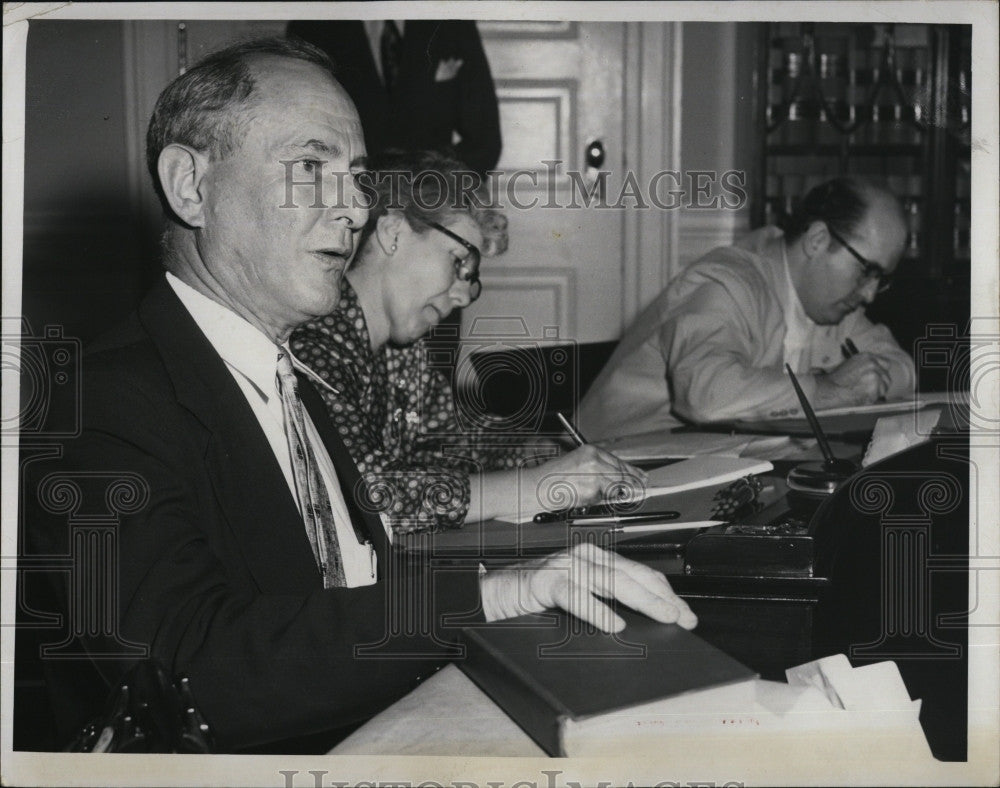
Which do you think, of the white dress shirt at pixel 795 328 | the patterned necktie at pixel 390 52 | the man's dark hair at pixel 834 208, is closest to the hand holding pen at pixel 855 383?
the white dress shirt at pixel 795 328

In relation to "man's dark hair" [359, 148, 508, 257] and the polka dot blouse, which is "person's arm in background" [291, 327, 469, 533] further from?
"man's dark hair" [359, 148, 508, 257]

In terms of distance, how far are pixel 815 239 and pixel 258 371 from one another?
133cm

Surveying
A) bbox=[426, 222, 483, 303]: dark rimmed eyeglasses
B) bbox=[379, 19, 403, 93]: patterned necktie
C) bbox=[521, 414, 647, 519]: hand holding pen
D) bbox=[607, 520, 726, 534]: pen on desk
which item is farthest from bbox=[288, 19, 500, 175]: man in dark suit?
bbox=[607, 520, 726, 534]: pen on desk

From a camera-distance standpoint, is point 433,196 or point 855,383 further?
point 855,383

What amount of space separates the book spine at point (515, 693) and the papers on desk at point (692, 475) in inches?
11.6

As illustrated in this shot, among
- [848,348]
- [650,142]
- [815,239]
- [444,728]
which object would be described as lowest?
[444,728]

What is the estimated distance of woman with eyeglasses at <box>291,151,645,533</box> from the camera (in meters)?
1.20

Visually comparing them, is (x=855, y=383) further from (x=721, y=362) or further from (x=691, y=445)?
(x=691, y=445)

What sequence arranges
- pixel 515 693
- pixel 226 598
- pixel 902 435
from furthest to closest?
pixel 902 435 < pixel 226 598 < pixel 515 693

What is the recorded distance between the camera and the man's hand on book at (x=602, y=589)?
0.90 metres

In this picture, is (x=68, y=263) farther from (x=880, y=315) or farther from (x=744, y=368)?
(x=880, y=315)

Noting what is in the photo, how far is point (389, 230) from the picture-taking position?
1.36 metres

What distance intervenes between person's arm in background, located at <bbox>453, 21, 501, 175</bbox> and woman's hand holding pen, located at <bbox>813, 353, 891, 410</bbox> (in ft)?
2.32

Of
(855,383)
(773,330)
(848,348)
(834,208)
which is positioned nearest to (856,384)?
(855,383)
